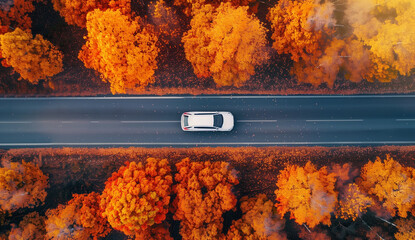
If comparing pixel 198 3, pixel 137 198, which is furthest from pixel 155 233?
pixel 198 3

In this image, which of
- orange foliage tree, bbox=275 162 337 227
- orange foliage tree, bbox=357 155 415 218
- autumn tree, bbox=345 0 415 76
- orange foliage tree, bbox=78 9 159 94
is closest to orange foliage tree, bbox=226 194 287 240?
orange foliage tree, bbox=275 162 337 227

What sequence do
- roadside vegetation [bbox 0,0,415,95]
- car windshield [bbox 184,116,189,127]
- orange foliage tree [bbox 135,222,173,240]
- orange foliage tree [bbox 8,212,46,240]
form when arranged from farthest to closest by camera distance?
car windshield [bbox 184,116,189,127] → orange foliage tree [bbox 8,212,46,240] → orange foliage tree [bbox 135,222,173,240] → roadside vegetation [bbox 0,0,415,95]

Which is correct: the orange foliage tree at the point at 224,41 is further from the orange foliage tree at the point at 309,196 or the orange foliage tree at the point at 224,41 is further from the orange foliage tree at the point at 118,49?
the orange foliage tree at the point at 309,196

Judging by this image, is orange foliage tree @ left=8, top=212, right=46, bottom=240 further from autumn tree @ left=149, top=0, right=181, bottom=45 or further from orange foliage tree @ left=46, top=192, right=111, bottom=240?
autumn tree @ left=149, top=0, right=181, bottom=45

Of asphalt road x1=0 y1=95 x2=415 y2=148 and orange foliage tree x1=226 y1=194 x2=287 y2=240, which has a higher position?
asphalt road x1=0 y1=95 x2=415 y2=148

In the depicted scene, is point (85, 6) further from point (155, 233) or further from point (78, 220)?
point (155, 233)

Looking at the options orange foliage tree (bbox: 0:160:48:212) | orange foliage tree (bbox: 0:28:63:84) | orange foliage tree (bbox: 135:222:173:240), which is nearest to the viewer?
orange foliage tree (bbox: 0:28:63:84)

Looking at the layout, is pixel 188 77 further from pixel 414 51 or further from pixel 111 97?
pixel 414 51
